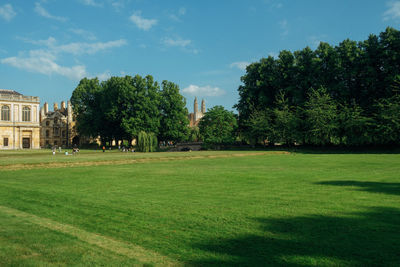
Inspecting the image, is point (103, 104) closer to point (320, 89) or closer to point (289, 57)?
point (289, 57)

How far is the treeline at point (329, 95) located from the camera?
47.3 m

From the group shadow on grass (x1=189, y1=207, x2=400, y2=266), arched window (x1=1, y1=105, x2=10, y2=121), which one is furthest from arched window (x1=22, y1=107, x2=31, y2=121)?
shadow on grass (x1=189, y1=207, x2=400, y2=266)

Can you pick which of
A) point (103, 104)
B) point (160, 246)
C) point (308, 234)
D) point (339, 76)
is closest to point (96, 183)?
point (160, 246)

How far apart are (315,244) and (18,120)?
87658 millimetres

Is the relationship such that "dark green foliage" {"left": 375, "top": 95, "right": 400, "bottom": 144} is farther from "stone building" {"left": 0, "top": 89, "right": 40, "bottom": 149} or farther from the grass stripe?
"stone building" {"left": 0, "top": 89, "right": 40, "bottom": 149}

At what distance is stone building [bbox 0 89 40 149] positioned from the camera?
7656 centimetres

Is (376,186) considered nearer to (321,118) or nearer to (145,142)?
(321,118)

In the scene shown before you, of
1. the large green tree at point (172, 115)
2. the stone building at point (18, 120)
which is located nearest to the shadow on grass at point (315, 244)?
the large green tree at point (172, 115)

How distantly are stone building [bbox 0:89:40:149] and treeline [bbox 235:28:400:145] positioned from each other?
55.0m

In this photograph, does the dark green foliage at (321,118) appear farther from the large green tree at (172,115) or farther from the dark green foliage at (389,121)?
the large green tree at (172,115)

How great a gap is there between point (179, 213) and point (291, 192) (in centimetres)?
496

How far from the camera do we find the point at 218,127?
216 feet

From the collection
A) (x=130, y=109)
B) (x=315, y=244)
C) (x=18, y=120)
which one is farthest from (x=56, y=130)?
(x=315, y=244)

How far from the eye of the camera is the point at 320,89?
5250cm
